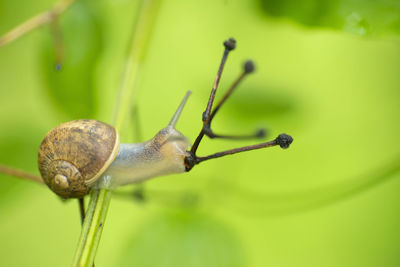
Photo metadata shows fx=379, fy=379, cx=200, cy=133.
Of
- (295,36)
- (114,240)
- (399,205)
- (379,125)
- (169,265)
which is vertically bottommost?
(114,240)

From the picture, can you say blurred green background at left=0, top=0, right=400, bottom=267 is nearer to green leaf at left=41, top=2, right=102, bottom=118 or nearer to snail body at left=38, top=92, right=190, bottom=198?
green leaf at left=41, top=2, right=102, bottom=118

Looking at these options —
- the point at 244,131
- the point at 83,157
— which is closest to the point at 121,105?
the point at 83,157

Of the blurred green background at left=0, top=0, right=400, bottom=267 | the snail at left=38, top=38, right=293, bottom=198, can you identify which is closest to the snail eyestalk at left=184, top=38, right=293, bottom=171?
the snail at left=38, top=38, right=293, bottom=198

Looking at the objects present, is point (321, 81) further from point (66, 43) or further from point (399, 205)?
point (66, 43)

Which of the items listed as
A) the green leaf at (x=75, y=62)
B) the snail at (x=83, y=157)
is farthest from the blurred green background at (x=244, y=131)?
the snail at (x=83, y=157)

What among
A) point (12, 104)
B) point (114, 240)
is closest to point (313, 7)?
point (114, 240)

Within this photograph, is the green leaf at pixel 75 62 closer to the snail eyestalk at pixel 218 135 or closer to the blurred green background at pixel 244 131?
the blurred green background at pixel 244 131

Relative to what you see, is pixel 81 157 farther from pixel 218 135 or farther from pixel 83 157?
pixel 218 135
